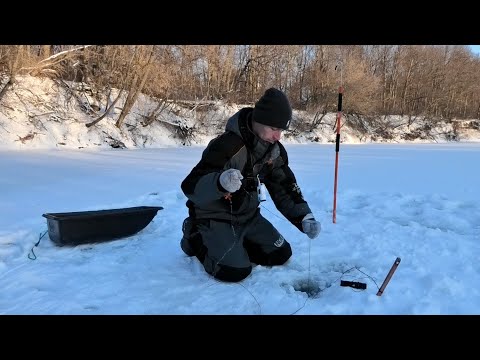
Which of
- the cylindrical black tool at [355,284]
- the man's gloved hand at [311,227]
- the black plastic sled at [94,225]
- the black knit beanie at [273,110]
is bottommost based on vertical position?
the cylindrical black tool at [355,284]

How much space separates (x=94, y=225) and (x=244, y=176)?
1.55 metres

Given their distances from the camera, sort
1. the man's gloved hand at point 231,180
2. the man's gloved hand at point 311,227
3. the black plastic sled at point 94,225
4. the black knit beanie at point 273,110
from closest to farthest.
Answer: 1. the man's gloved hand at point 231,180
2. the black knit beanie at point 273,110
3. the man's gloved hand at point 311,227
4. the black plastic sled at point 94,225

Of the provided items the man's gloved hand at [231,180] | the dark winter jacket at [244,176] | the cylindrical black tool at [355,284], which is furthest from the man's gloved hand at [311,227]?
the man's gloved hand at [231,180]

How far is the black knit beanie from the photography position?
280 centimetres

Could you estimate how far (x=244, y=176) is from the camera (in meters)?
3.14

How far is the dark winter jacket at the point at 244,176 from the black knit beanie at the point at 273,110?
0.67 feet

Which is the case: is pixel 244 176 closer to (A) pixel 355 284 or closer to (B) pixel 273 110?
(B) pixel 273 110

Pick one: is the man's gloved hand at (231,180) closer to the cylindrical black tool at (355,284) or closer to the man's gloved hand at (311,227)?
the man's gloved hand at (311,227)

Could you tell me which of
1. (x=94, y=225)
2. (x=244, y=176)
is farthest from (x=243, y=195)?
(x=94, y=225)

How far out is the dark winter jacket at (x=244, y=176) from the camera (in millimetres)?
2875

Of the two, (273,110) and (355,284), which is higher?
(273,110)

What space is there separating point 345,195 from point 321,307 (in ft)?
11.6

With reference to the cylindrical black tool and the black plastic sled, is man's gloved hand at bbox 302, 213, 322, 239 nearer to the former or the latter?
the cylindrical black tool
